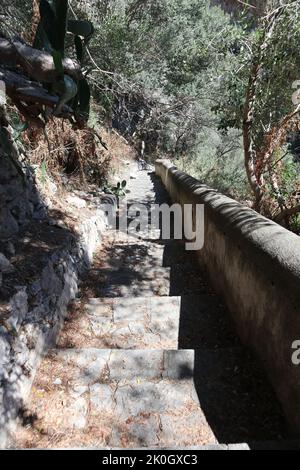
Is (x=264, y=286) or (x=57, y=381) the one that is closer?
(x=264, y=286)

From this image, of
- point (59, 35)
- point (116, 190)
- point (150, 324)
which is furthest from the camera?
point (116, 190)

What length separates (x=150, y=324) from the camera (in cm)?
376

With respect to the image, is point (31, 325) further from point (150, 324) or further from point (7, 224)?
point (7, 224)

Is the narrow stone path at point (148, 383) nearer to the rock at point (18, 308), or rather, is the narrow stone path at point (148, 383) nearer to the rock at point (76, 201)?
the rock at point (18, 308)

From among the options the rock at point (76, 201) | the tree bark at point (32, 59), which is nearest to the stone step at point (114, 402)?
the tree bark at point (32, 59)

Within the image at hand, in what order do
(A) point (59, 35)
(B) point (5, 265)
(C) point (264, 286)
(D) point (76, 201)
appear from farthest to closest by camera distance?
(D) point (76, 201) < (B) point (5, 265) < (C) point (264, 286) < (A) point (59, 35)

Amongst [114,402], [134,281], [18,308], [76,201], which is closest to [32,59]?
[18,308]

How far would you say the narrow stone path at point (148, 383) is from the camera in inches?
91.5

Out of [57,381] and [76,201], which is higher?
[76,201]

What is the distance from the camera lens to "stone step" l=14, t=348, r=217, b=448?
2303mm

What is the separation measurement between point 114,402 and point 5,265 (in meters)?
1.58

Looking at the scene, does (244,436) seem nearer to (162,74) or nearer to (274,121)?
(274,121)

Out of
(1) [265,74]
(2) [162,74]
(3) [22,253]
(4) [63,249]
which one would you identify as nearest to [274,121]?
(1) [265,74]
